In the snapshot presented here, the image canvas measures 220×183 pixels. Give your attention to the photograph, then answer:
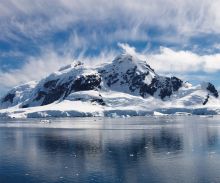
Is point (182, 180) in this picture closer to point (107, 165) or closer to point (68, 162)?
point (107, 165)

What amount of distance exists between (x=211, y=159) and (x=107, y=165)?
16.0m

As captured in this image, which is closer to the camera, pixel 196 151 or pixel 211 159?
pixel 211 159

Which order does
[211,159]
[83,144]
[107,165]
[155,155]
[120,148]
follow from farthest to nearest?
[83,144] → [120,148] → [155,155] → [211,159] → [107,165]

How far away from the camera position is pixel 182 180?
4428cm

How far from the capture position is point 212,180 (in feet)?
145

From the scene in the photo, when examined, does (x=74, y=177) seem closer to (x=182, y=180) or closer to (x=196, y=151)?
(x=182, y=180)

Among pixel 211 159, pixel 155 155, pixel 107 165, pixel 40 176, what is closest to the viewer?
pixel 40 176

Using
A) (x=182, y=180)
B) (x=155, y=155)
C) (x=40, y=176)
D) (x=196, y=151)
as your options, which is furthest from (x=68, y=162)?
(x=196, y=151)

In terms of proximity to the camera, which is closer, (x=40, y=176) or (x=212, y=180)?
(x=212, y=180)

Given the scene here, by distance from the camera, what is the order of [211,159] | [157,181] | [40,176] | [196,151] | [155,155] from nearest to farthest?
[157,181]
[40,176]
[211,159]
[155,155]
[196,151]

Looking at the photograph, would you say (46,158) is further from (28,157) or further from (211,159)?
(211,159)

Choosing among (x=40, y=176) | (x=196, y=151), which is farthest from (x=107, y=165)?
(x=196, y=151)

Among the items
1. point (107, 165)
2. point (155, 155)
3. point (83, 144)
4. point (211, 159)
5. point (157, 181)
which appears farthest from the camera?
point (83, 144)

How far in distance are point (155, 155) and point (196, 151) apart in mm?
9114
